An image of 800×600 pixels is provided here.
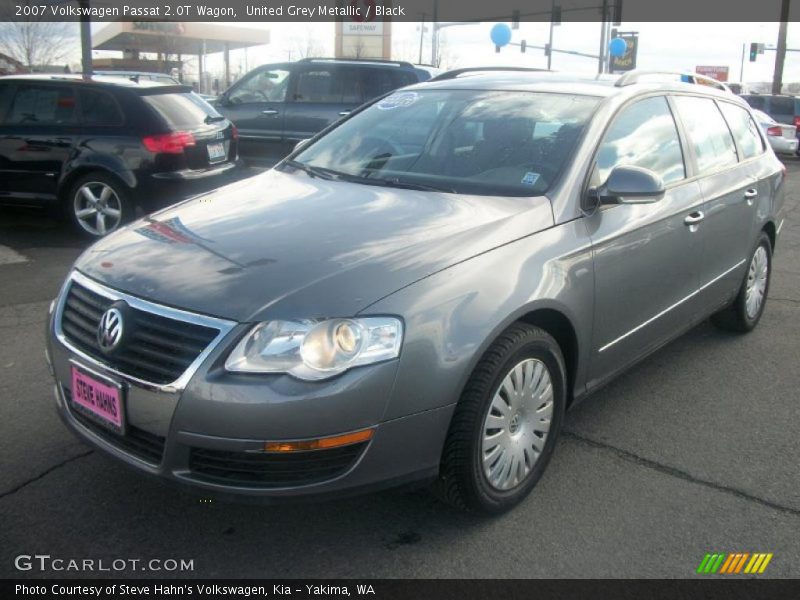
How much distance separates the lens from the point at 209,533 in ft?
9.36

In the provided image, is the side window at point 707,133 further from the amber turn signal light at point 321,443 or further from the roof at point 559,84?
the amber turn signal light at point 321,443

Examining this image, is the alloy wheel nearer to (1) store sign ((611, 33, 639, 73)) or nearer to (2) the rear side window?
(2) the rear side window

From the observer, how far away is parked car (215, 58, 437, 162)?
11.3 m

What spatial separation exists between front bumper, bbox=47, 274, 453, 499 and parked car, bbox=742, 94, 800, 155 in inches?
888

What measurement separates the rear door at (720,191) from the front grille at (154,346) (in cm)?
295

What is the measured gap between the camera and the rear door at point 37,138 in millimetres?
7887

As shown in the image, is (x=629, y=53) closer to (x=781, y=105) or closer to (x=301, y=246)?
(x=781, y=105)

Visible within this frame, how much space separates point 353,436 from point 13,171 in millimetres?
6997

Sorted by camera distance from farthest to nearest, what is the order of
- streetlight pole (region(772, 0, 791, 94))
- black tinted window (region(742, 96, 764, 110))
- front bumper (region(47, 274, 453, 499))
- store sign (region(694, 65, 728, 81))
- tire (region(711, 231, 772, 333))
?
store sign (region(694, 65, 728, 81)) < streetlight pole (region(772, 0, 791, 94)) < black tinted window (region(742, 96, 764, 110)) < tire (region(711, 231, 772, 333)) < front bumper (region(47, 274, 453, 499))

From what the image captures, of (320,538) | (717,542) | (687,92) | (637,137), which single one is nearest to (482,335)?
(320,538)

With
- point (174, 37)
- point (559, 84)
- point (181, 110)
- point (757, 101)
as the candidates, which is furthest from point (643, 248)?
point (174, 37)

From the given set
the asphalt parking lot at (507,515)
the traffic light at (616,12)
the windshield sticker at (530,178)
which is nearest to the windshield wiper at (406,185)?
the windshield sticker at (530,178)

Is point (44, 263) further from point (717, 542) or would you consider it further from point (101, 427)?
point (717, 542)

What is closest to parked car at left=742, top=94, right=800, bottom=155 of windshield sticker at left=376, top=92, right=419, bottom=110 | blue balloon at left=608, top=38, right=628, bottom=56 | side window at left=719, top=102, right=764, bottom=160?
blue balloon at left=608, top=38, right=628, bottom=56
